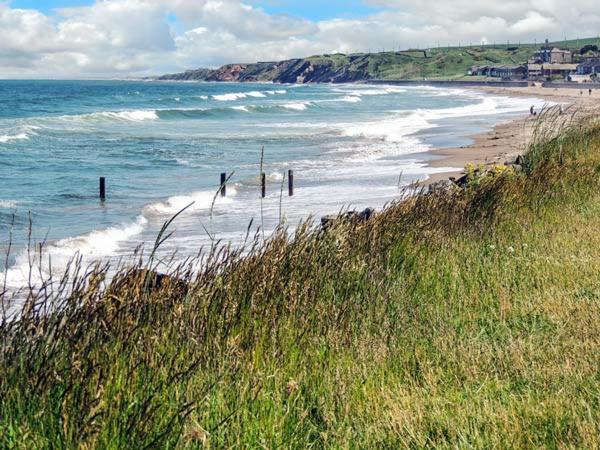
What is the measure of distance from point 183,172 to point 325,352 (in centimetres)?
2252

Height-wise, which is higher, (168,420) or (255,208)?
(168,420)

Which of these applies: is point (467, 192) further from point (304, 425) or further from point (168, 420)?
point (168, 420)

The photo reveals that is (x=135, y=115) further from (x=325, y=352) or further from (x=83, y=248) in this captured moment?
(x=325, y=352)

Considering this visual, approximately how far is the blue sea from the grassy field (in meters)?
0.68

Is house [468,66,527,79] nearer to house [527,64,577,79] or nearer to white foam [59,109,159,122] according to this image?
house [527,64,577,79]

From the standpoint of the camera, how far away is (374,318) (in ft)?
18.9

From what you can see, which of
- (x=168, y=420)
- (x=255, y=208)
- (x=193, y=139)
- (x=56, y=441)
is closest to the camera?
(x=56, y=441)

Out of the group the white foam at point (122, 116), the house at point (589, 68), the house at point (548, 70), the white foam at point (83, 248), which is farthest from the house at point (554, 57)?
the white foam at point (83, 248)

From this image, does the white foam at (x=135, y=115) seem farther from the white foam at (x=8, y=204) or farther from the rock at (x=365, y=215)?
the rock at (x=365, y=215)

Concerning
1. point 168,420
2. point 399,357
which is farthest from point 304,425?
point 399,357

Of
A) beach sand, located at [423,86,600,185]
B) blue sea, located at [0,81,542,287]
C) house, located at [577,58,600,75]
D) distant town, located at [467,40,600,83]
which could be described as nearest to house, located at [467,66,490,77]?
distant town, located at [467,40,600,83]

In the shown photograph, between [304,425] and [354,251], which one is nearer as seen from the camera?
[304,425]

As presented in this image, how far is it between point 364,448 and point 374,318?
1928mm

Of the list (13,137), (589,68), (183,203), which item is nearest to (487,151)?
(183,203)
